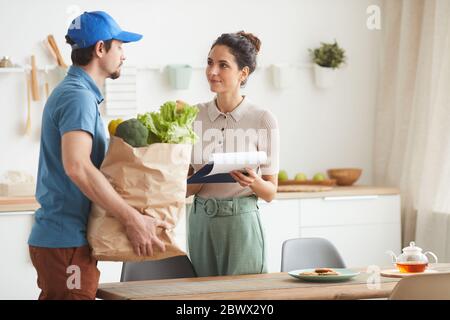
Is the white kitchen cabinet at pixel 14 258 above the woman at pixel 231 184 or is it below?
below

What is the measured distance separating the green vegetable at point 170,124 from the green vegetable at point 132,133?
0.23 feet

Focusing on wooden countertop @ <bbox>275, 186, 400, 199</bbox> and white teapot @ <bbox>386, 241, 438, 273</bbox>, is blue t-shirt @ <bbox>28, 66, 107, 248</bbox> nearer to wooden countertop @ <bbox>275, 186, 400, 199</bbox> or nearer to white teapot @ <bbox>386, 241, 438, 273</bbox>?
white teapot @ <bbox>386, 241, 438, 273</bbox>

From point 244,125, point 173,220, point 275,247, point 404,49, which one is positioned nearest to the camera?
point 173,220

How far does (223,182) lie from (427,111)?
232 centimetres

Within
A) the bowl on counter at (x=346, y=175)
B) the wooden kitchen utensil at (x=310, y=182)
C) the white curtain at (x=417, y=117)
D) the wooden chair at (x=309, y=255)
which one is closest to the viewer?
the wooden chair at (x=309, y=255)

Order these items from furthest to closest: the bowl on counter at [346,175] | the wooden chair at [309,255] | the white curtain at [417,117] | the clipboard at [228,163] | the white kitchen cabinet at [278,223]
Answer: the bowl on counter at [346,175]
the white curtain at [417,117]
the white kitchen cabinet at [278,223]
the wooden chair at [309,255]
the clipboard at [228,163]

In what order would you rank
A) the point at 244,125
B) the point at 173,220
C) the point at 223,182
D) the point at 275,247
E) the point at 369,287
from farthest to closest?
the point at 275,247, the point at 244,125, the point at 223,182, the point at 369,287, the point at 173,220

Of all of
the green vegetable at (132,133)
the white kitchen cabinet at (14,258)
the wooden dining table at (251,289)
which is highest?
the green vegetable at (132,133)

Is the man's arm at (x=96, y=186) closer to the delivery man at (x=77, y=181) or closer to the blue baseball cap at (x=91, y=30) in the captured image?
the delivery man at (x=77, y=181)

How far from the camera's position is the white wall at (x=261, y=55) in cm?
468

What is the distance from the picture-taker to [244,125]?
3.18 metres

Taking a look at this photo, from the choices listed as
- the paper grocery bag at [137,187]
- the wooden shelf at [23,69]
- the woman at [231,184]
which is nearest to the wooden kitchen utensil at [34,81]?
the wooden shelf at [23,69]
